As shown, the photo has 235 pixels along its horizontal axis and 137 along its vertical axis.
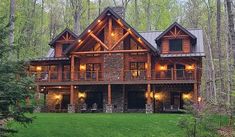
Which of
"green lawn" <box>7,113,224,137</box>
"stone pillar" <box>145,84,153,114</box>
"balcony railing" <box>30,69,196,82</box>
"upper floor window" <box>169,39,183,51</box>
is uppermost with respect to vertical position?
"upper floor window" <box>169,39,183,51</box>

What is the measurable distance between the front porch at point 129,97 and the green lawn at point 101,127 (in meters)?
7.53

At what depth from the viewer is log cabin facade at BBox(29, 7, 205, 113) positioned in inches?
1132

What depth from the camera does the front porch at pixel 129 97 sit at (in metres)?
30.0

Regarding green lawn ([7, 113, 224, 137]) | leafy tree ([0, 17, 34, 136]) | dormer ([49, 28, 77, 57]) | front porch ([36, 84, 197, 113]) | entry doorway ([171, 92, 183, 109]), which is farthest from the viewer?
dormer ([49, 28, 77, 57])

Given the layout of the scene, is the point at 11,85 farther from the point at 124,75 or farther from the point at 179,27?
the point at 179,27

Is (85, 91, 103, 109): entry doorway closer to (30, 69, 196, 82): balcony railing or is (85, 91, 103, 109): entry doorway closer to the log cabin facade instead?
the log cabin facade

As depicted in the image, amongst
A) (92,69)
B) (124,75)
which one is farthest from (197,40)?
(92,69)

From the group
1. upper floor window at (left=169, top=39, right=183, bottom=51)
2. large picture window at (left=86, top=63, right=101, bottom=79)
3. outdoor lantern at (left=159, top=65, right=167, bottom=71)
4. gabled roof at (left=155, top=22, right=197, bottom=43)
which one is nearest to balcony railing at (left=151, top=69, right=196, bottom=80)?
outdoor lantern at (left=159, top=65, right=167, bottom=71)

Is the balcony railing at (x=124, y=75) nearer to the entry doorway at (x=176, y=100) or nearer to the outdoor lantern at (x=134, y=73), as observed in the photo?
the outdoor lantern at (x=134, y=73)

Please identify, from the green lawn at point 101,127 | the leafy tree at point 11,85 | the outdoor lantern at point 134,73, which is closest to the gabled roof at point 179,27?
the outdoor lantern at point 134,73

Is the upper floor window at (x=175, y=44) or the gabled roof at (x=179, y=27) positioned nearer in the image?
the gabled roof at (x=179, y=27)

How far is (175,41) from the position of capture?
30.4m

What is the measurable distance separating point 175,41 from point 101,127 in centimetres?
1301

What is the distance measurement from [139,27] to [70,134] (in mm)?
31556
